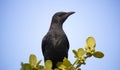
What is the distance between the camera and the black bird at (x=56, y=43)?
5.26 m

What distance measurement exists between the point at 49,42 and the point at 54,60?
51cm

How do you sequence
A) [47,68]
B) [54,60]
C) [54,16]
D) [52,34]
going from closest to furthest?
[47,68], [54,60], [52,34], [54,16]

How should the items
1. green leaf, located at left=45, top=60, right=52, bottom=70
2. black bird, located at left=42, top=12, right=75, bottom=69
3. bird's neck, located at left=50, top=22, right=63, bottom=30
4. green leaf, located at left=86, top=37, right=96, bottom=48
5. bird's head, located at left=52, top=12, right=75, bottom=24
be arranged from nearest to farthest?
green leaf, located at left=45, top=60, right=52, bottom=70 → green leaf, located at left=86, top=37, right=96, bottom=48 → black bird, located at left=42, top=12, right=75, bottom=69 → bird's neck, located at left=50, top=22, right=63, bottom=30 → bird's head, located at left=52, top=12, right=75, bottom=24

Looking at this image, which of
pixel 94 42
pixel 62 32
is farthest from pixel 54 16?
pixel 94 42

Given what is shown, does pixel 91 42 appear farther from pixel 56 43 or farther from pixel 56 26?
pixel 56 26

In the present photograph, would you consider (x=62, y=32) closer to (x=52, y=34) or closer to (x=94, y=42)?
(x=52, y=34)

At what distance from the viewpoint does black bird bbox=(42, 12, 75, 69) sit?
5.26 m

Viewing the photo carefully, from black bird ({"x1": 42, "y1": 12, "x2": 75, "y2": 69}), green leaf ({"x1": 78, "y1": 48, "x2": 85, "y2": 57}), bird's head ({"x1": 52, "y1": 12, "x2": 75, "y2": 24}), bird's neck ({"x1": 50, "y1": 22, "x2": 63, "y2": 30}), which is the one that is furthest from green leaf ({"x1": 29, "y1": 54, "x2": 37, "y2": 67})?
bird's head ({"x1": 52, "y1": 12, "x2": 75, "y2": 24})

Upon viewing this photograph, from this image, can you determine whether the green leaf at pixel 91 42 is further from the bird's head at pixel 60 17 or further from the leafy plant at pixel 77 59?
the bird's head at pixel 60 17

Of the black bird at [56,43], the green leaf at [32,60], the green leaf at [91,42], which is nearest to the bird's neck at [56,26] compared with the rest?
the black bird at [56,43]

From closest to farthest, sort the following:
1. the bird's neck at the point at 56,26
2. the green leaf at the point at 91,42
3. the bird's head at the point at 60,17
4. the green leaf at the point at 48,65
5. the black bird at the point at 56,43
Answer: the green leaf at the point at 48,65
the green leaf at the point at 91,42
the black bird at the point at 56,43
the bird's neck at the point at 56,26
the bird's head at the point at 60,17

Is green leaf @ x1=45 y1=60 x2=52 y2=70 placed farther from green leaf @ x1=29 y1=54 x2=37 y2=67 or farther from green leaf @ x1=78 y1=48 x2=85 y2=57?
green leaf @ x1=78 y1=48 x2=85 y2=57

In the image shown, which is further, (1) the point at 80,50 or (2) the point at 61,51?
(2) the point at 61,51

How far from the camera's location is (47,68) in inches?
87.3
